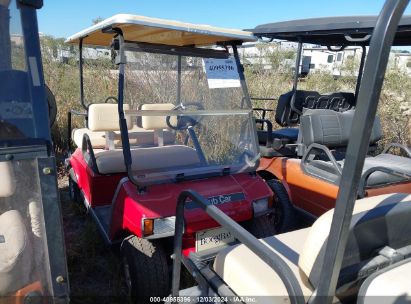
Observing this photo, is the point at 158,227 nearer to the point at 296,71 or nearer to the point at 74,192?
the point at 74,192

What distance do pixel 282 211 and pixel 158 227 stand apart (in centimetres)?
160

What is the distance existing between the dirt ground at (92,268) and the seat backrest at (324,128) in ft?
7.20

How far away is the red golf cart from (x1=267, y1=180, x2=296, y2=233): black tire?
74 centimetres

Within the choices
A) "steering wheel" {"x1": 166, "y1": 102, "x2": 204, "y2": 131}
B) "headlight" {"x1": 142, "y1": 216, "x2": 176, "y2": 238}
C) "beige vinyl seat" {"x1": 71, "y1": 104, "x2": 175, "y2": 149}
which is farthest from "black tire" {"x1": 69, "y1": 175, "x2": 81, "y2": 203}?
"headlight" {"x1": 142, "y1": 216, "x2": 176, "y2": 238}

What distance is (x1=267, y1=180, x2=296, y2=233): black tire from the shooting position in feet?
11.2

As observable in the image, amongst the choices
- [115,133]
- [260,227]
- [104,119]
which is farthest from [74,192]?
[260,227]

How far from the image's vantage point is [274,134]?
4.43m

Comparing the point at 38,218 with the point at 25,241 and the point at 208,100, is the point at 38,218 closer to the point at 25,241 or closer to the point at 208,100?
the point at 25,241

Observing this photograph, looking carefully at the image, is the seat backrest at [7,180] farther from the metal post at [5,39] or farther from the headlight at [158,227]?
the headlight at [158,227]

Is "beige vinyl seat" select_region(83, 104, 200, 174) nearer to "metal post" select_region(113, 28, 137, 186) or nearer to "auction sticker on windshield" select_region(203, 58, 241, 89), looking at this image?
"metal post" select_region(113, 28, 137, 186)

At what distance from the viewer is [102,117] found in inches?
146

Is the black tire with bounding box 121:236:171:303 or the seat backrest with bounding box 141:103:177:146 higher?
the seat backrest with bounding box 141:103:177:146

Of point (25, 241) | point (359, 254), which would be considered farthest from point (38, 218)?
point (359, 254)

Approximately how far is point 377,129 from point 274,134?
1.20 m
